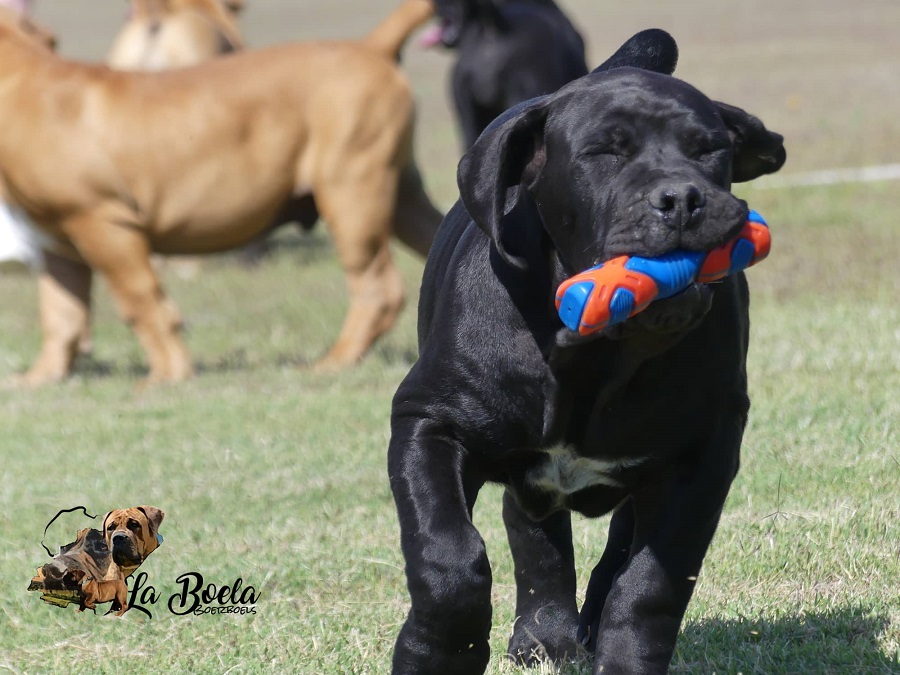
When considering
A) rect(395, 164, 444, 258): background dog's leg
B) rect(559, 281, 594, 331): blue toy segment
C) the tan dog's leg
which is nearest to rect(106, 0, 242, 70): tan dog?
rect(395, 164, 444, 258): background dog's leg

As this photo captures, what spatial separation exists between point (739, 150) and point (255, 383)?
14.8 feet

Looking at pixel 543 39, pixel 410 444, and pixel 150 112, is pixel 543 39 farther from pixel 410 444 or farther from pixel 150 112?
pixel 410 444

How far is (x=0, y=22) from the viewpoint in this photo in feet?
26.9

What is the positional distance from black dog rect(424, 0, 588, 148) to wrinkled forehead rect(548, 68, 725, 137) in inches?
197

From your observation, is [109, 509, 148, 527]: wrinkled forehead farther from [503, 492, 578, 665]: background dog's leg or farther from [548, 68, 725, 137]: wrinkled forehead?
[548, 68, 725, 137]: wrinkled forehead

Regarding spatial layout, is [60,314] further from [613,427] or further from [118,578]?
[613,427]

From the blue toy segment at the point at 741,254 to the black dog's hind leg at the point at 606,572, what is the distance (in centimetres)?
93

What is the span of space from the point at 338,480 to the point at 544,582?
173cm

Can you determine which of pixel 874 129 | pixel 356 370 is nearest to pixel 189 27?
pixel 356 370

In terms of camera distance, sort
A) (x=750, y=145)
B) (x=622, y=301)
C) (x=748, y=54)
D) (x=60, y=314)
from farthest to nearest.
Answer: (x=748, y=54), (x=60, y=314), (x=750, y=145), (x=622, y=301)

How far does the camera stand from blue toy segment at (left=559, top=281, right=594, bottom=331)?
9.12ft

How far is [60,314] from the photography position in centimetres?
830

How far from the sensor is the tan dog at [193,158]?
303 inches

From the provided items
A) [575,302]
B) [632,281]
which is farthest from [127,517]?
[632,281]
